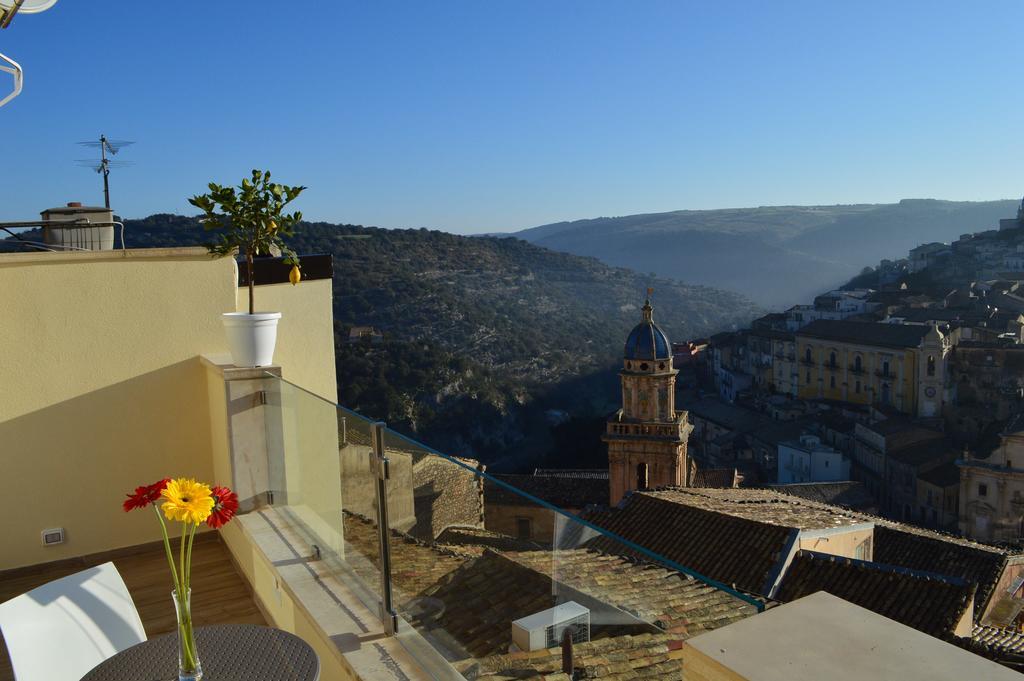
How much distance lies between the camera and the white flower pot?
3.41 meters

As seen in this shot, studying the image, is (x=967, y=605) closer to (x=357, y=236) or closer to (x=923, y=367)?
(x=923, y=367)

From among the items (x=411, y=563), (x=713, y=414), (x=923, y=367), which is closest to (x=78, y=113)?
(x=411, y=563)

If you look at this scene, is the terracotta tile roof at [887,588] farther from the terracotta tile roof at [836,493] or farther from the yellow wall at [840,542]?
the terracotta tile roof at [836,493]

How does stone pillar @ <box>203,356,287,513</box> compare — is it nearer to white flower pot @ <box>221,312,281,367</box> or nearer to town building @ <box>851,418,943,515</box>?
white flower pot @ <box>221,312,281,367</box>

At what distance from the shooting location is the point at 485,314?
4378 centimetres

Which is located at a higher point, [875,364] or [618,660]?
[618,660]

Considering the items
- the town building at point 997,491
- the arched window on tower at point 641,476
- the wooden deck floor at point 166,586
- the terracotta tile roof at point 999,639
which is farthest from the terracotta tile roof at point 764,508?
the town building at point 997,491

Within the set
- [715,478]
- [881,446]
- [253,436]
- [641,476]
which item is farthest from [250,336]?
[881,446]

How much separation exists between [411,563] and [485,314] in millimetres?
41759

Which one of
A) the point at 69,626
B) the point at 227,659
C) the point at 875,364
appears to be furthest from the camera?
the point at 875,364

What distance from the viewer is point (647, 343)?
71.6 ft

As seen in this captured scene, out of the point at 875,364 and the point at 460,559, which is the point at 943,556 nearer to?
the point at 460,559

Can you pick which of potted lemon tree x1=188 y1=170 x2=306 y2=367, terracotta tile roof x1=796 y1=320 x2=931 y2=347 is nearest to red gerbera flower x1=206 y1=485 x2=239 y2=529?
potted lemon tree x1=188 y1=170 x2=306 y2=367

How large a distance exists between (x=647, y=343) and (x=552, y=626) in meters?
20.7
